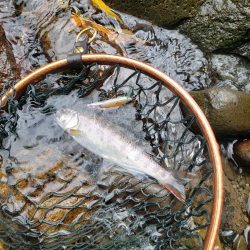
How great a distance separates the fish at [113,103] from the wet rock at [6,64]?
0.86m

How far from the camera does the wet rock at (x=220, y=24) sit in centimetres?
474

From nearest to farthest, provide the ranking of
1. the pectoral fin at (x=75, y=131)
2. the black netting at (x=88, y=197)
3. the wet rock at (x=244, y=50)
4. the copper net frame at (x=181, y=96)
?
the copper net frame at (x=181, y=96), the black netting at (x=88, y=197), the pectoral fin at (x=75, y=131), the wet rock at (x=244, y=50)

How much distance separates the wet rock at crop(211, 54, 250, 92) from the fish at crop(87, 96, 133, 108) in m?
1.30

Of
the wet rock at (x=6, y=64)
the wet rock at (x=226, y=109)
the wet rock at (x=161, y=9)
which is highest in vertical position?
the wet rock at (x=161, y=9)

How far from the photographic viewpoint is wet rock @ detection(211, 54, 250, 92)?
4711 mm

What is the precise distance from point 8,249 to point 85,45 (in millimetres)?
1914

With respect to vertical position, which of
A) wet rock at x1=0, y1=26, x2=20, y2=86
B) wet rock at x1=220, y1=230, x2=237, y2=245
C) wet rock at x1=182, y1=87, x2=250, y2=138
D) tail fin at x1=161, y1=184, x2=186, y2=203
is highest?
wet rock at x1=0, y1=26, x2=20, y2=86

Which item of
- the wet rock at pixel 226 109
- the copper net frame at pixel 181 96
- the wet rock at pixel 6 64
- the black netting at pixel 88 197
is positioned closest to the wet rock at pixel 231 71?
the wet rock at pixel 226 109

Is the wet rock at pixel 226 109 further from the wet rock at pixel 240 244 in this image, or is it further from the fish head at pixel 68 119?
the fish head at pixel 68 119

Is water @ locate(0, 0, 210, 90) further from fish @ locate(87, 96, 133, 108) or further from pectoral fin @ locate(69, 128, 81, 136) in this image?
pectoral fin @ locate(69, 128, 81, 136)

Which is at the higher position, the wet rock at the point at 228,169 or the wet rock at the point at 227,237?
the wet rock at the point at 228,169

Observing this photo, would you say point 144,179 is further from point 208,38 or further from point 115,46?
point 208,38

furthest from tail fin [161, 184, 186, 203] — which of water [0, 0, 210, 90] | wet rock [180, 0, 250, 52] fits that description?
wet rock [180, 0, 250, 52]

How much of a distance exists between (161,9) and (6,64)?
1.87 metres
